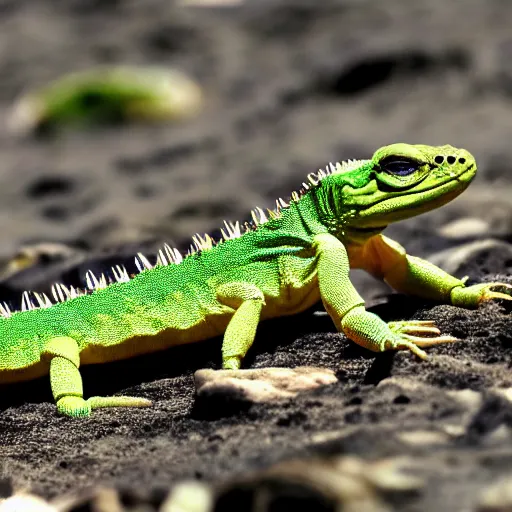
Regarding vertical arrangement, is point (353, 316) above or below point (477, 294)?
above

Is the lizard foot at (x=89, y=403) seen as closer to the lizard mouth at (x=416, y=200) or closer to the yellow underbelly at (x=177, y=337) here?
the yellow underbelly at (x=177, y=337)

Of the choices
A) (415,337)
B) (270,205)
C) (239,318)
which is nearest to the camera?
(415,337)

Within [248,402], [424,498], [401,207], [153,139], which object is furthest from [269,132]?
[424,498]

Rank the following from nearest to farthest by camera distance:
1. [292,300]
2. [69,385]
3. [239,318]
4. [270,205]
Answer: [239,318] < [69,385] < [292,300] < [270,205]

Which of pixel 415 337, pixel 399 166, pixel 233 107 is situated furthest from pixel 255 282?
pixel 233 107

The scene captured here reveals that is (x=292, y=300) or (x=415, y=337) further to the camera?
(x=292, y=300)

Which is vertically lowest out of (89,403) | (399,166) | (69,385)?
(89,403)

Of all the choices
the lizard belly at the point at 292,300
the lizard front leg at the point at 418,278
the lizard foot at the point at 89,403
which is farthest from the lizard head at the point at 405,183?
the lizard foot at the point at 89,403

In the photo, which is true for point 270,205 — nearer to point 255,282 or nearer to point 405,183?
point 255,282
